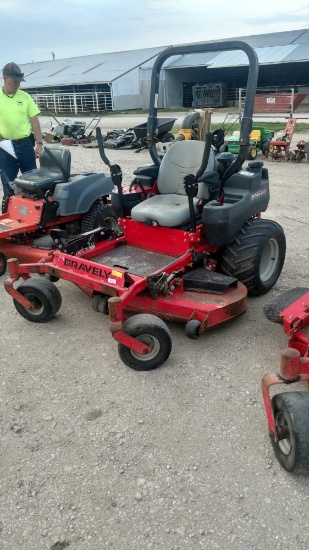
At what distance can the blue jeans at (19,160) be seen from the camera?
569cm

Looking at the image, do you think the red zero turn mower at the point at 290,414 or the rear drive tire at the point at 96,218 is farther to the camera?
the rear drive tire at the point at 96,218

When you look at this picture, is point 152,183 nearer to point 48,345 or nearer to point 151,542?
point 48,345

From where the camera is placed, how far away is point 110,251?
4.15 metres

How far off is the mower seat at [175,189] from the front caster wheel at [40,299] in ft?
3.14

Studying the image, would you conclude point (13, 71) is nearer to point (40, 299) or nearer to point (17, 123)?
point (17, 123)

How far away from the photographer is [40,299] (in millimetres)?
3678

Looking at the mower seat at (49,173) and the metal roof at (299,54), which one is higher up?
the metal roof at (299,54)

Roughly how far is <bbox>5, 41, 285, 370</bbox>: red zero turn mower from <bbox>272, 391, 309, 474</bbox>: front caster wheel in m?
0.95

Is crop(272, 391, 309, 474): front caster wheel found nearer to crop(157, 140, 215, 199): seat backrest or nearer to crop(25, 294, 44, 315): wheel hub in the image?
crop(25, 294, 44, 315): wheel hub

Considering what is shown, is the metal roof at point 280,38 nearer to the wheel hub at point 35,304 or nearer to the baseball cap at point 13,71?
the baseball cap at point 13,71

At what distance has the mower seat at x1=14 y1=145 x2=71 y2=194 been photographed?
490 cm

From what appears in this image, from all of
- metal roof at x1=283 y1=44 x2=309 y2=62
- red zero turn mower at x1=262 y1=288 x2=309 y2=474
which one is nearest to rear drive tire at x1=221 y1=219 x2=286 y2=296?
red zero turn mower at x1=262 y1=288 x2=309 y2=474

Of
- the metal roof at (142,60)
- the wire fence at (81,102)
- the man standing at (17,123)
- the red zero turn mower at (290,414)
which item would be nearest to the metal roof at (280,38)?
the metal roof at (142,60)

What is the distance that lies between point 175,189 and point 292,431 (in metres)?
2.68
